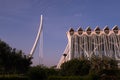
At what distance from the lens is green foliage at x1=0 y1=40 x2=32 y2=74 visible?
201 feet

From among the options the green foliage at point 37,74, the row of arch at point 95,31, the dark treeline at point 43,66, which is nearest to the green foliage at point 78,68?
the dark treeline at point 43,66

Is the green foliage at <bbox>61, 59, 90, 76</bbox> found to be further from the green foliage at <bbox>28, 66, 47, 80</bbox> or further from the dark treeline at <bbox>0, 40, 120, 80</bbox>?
the green foliage at <bbox>28, 66, 47, 80</bbox>

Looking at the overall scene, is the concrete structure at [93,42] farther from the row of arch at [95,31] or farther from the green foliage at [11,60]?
the green foliage at [11,60]

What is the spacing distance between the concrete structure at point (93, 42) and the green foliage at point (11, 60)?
107ft

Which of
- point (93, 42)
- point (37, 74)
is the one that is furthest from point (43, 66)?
point (93, 42)

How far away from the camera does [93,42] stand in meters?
103

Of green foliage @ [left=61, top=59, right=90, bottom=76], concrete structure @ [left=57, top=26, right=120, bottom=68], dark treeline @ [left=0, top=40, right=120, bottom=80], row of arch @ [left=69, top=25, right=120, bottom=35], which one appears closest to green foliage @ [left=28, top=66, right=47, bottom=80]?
dark treeline @ [left=0, top=40, right=120, bottom=80]

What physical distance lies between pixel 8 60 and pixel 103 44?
48427 millimetres

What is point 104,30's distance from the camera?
103 m

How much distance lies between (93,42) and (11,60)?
46.6 meters

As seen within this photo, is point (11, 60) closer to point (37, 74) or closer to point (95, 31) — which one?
point (37, 74)

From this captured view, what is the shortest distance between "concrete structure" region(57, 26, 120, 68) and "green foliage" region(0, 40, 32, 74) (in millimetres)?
32586

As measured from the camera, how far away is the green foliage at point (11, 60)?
61266mm

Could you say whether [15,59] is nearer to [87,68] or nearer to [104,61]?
[87,68]
